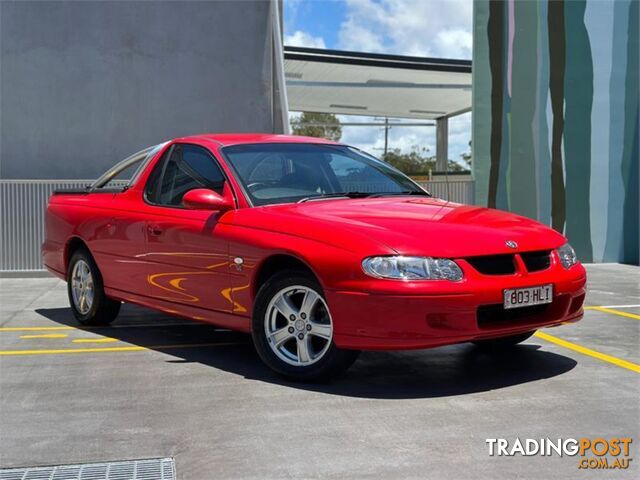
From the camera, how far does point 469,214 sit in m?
5.61

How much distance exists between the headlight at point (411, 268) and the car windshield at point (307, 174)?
1.15 m

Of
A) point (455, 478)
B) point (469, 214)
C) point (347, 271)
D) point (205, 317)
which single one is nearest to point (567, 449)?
point (455, 478)

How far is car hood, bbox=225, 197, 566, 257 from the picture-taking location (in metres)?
4.88

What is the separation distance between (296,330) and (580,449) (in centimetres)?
192

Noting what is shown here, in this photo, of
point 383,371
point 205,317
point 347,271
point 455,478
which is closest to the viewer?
point 455,478

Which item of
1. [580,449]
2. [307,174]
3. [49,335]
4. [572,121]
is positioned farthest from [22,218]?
[580,449]

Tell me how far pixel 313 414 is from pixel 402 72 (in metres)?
27.2

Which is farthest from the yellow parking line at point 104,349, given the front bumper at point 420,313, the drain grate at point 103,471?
the drain grate at point 103,471

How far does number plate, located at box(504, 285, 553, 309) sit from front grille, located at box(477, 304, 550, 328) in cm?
4

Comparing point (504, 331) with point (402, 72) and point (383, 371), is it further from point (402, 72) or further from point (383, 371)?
point (402, 72)

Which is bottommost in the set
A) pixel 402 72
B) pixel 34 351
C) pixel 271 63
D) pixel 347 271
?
pixel 34 351

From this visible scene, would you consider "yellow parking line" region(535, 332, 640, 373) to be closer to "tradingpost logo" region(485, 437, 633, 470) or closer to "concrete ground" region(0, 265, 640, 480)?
"concrete ground" region(0, 265, 640, 480)

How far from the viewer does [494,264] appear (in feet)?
16.4

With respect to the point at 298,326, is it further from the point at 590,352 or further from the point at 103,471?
the point at 590,352
